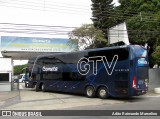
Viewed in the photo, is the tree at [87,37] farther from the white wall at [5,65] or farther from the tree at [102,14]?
the white wall at [5,65]

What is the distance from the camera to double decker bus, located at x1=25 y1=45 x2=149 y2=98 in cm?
1917

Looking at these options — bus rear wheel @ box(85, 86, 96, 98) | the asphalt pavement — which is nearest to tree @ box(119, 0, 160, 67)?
bus rear wheel @ box(85, 86, 96, 98)

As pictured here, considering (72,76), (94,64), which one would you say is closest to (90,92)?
(94,64)

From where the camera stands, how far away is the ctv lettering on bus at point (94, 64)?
1998cm

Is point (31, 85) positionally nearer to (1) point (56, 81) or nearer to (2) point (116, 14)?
(1) point (56, 81)

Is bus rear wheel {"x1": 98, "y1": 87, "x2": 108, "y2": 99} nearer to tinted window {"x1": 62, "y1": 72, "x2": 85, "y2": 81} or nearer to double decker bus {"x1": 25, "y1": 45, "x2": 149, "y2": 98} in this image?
double decker bus {"x1": 25, "y1": 45, "x2": 149, "y2": 98}

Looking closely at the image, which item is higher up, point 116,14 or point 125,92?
point 116,14

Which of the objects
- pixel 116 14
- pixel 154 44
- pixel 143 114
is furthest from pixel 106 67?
pixel 116 14

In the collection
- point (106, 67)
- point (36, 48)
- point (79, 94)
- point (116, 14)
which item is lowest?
point (79, 94)

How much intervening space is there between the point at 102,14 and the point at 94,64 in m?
21.6

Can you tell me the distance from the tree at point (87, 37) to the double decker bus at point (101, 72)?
12.7 meters

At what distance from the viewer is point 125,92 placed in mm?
19219

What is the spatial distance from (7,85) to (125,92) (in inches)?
556

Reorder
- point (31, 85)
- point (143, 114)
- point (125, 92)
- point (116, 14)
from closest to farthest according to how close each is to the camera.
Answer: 1. point (143, 114)
2. point (125, 92)
3. point (31, 85)
4. point (116, 14)
